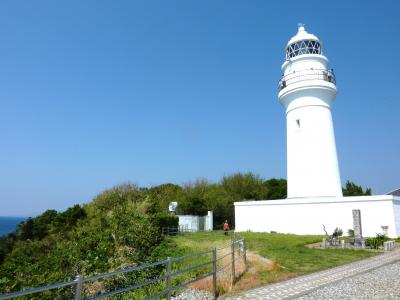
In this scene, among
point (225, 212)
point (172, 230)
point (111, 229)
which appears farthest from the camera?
point (225, 212)

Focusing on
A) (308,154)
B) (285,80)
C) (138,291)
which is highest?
(285,80)

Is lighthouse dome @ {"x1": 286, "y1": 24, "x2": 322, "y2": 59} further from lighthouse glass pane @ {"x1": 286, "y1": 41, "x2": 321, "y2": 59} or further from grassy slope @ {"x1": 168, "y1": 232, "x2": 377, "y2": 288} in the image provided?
grassy slope @ {"x1": 168, "y1": 232, "x2": 377, "y2": 288}

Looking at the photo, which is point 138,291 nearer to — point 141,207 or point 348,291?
point 348,291

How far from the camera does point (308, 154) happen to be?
2447 cm

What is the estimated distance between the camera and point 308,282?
8922mm

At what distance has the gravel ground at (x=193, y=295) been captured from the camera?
775 cm

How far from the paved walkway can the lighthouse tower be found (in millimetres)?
11661

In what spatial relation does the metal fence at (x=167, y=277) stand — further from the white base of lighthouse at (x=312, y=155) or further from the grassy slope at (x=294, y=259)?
the white base of lighthouse at (x=312, y=155)

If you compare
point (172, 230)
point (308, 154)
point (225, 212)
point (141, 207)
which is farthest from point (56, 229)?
point (308, 154)

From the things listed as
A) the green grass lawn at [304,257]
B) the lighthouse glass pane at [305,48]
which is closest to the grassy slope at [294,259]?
the green grass lawn at [304,257]

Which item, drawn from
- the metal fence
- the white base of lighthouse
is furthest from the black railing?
the metal fence

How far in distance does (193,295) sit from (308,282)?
298cm

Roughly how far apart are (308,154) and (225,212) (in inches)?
526

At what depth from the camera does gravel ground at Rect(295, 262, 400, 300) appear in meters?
7.38
